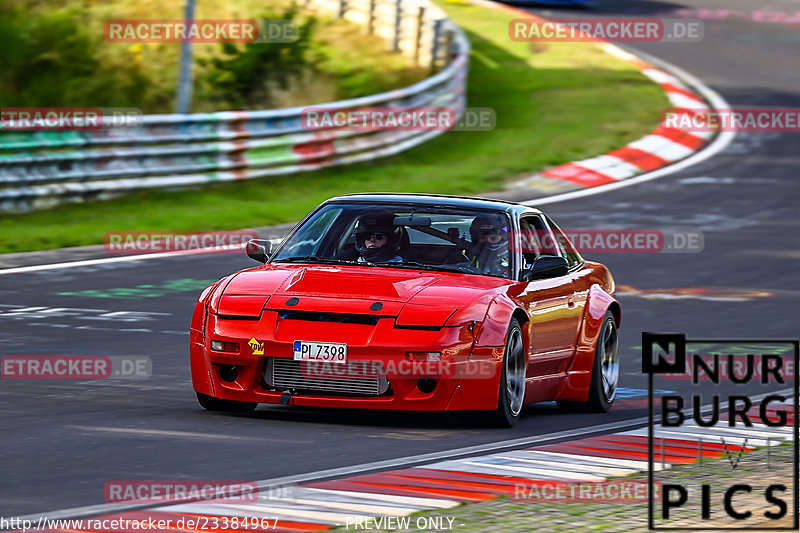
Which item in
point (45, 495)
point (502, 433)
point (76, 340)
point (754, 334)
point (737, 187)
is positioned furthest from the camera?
point (737, 187)

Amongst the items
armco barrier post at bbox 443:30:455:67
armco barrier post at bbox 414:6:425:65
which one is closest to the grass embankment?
armco barrier post at bbox 443:30:455:67

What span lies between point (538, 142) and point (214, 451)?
17.1 m

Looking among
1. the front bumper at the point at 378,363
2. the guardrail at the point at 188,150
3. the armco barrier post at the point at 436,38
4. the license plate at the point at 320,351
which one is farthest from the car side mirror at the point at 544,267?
the armco barrier post at the point at 436,38

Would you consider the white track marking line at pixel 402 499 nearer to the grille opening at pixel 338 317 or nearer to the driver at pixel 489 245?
the grille opening at pixel 338 317

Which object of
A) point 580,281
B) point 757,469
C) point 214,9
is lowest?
point 757,469

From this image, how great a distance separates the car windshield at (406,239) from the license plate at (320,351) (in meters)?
1.12

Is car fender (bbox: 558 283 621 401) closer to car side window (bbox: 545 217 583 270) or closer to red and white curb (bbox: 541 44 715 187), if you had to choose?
car side window (bbox: 545 217 583 270)

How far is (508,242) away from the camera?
30.1 ft

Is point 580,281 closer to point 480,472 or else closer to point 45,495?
point 480,472

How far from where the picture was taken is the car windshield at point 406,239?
9070 mm

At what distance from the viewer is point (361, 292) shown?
8.27 metres

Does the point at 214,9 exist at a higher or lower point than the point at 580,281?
higher

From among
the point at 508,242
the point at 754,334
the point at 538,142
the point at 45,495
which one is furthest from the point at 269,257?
the point at 538,142

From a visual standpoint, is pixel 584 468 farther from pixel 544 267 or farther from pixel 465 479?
pixel 544 267
